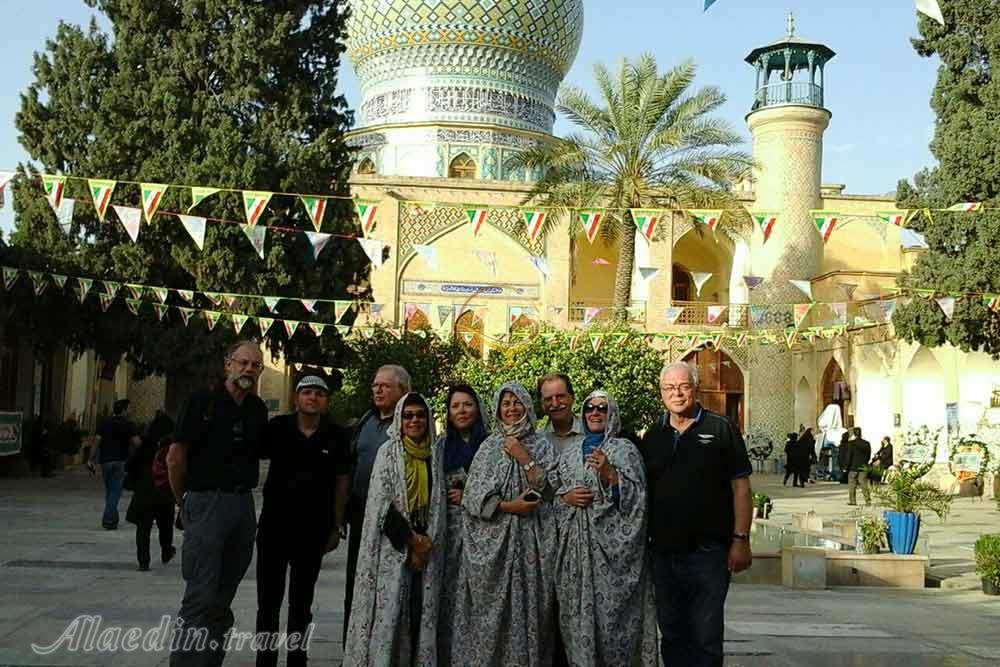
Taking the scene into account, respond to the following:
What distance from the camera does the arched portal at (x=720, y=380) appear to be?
99.3 feet

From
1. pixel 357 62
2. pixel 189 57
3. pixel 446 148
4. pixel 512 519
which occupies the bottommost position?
pixel 512 519

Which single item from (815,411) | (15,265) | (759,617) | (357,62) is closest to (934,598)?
(759,617)

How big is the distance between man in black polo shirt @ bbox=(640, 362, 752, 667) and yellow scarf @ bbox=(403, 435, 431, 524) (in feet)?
2.91

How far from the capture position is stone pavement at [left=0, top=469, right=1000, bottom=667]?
516 centimetres

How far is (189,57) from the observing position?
17.4 metres

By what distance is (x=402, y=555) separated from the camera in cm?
423

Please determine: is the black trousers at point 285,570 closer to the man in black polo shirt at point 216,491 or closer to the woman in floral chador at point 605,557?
the man in black polo shirt at point 216,491

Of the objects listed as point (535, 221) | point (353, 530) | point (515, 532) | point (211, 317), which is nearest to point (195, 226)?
point (211, 317)

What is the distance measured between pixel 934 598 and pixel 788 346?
17.1m

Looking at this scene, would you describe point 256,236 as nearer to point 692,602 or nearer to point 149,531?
point 149,531

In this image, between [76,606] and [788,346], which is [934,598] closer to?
[76,606]

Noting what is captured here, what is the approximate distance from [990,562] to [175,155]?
1300 centimetres

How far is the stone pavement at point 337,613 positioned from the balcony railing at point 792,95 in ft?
63.5

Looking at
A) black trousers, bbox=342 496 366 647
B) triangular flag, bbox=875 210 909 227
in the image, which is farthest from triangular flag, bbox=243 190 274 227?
black trousers, bbox=342 496 366 647
